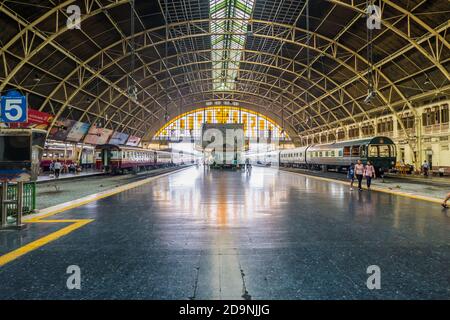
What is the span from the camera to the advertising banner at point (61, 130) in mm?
28278

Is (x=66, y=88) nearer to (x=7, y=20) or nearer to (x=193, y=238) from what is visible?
(x=7, y=20)

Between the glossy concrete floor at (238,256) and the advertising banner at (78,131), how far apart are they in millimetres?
28813

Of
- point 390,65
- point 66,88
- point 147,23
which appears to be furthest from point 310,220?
point 66,88

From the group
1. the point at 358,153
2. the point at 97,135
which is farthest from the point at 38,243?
the point at 97,135

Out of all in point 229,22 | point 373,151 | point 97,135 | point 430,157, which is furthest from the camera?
point 97,135

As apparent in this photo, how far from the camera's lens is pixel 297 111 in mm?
49062

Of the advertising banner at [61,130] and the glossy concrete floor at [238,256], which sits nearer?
the glossy concrete floor at [238,256]

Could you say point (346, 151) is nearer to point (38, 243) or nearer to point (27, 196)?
point (27, 196)

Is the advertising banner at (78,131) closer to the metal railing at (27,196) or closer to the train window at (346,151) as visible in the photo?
the metal railing at (27,196)

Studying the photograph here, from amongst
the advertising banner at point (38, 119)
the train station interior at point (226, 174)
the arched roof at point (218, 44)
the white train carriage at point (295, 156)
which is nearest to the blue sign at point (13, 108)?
the train station interior at point (226, 174)

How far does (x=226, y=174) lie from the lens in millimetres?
25047

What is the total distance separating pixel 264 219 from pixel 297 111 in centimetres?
4594

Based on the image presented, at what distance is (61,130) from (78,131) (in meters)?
3.18
